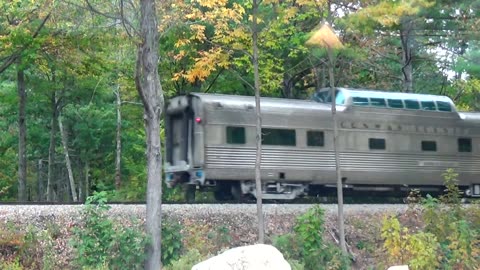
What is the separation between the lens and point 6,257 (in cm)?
1545

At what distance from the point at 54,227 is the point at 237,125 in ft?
21.4

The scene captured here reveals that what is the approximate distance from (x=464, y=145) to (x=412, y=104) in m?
2.35

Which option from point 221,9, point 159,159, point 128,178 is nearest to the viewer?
point 159,159

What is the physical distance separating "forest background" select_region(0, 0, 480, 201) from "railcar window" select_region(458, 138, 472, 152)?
203cm

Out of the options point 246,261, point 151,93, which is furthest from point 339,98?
point 246,261

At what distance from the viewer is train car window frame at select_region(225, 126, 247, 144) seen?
2167 centimetres

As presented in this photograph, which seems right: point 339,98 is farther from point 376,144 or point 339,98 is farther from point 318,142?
point 318,142

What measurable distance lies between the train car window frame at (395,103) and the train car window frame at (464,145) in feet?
7.96

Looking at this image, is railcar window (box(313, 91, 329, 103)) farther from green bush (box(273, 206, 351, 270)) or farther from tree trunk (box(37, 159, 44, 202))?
tree trunk (box(37, 159, 44, 202))

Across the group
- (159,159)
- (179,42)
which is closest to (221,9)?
(179,42)

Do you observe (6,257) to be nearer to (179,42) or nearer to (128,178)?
(179,42)

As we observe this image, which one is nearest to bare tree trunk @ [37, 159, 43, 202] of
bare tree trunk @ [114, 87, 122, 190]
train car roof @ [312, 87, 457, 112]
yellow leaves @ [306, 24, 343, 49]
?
bare tree trunk @ [114, 87, 122, 190]

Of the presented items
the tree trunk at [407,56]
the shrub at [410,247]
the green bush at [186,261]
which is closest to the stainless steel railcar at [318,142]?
the tree trunk at [407,56]

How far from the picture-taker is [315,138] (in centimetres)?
2320
